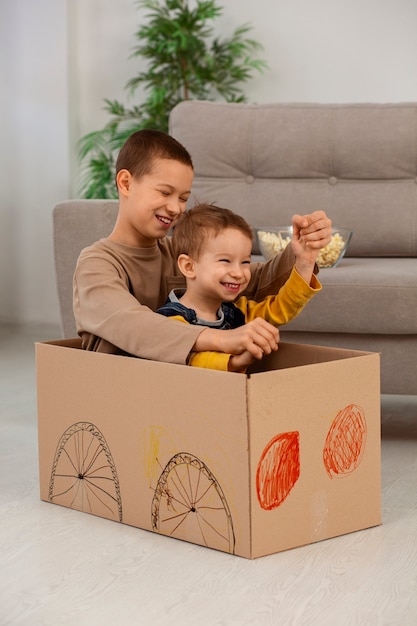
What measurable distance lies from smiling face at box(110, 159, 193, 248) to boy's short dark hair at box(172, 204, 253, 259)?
10 centimetres

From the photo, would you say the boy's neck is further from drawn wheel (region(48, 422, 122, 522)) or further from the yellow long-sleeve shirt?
drawn wheel (region(48, 422, 122, 522))

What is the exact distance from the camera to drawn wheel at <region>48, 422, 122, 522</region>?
1.61m

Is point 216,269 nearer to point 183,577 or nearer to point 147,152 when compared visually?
point 147,152

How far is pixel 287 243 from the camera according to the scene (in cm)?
241

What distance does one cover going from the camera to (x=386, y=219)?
270cm

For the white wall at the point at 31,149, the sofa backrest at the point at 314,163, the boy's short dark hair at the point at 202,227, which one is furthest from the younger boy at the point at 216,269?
the white wall at the point at 31,149

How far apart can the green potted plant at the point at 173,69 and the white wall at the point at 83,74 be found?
68mm

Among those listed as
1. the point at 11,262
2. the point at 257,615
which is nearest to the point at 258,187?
the point at 257,615

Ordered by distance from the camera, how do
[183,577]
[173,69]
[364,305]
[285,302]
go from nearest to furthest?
1. [183,577]
2. [285,302]
3. [364,305]
4. [173,69]

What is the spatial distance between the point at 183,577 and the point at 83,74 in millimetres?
3522

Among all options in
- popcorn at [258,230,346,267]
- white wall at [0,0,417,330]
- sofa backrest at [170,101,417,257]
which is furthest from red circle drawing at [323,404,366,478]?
white wall at [0,0,417,330]

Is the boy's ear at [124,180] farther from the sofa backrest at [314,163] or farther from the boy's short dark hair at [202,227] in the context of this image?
the sofa backrest at [314,163]

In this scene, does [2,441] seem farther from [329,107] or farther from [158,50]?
[158,50]

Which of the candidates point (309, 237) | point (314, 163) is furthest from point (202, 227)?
point (314, 163)
